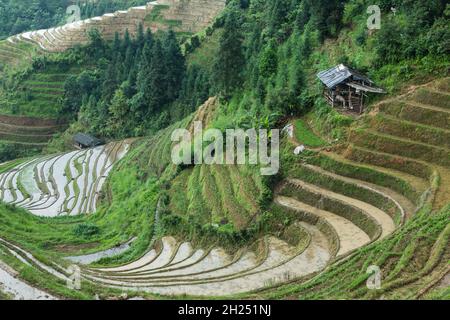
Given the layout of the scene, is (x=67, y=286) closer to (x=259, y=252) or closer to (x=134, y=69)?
(x=259, y=252)

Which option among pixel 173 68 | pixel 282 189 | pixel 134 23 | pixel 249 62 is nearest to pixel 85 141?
pixel 173 68

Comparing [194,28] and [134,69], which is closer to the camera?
[134,69]

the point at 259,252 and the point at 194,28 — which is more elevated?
the point at 194,28

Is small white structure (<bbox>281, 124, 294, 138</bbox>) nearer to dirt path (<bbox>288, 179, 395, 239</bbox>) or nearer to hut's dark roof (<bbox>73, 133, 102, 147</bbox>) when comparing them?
dirt path (<bbox>288, 179, 395, 239</bbox>)

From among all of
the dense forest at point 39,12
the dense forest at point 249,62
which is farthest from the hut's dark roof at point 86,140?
the dense forest at point 39,12

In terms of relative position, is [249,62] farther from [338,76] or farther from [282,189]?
[282,189]
